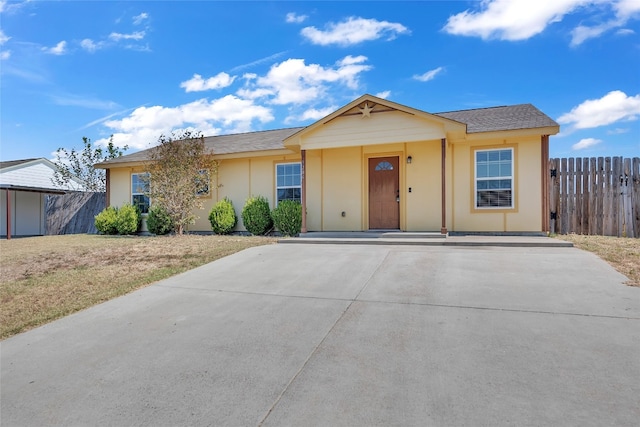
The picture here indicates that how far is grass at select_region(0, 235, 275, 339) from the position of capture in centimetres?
505

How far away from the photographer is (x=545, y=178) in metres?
9.87

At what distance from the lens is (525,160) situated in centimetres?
1002

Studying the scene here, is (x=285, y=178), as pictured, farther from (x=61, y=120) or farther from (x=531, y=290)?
(x=61, y=120)

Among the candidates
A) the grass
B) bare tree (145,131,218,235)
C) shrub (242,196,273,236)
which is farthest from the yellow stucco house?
the grass

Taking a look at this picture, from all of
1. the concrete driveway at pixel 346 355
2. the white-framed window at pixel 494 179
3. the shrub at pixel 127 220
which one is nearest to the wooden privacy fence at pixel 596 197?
the white-framed window at pixel 494 179

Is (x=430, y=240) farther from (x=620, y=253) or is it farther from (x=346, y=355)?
(x=346, y=355)

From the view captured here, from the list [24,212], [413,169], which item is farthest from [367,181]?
[24,212]

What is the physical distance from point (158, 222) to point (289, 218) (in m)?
5.95

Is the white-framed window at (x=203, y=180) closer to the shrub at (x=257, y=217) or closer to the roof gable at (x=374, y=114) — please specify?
the shrub at (x=257, y=217)

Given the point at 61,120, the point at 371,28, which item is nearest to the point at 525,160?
the point at 371,28

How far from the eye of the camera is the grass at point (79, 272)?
5.05 metres

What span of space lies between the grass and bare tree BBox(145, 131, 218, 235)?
1.93m

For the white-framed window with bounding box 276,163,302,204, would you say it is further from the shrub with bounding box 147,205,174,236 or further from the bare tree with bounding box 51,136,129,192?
the bare tree with bounding box 51,136,129,192

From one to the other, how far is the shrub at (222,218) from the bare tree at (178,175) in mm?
597
